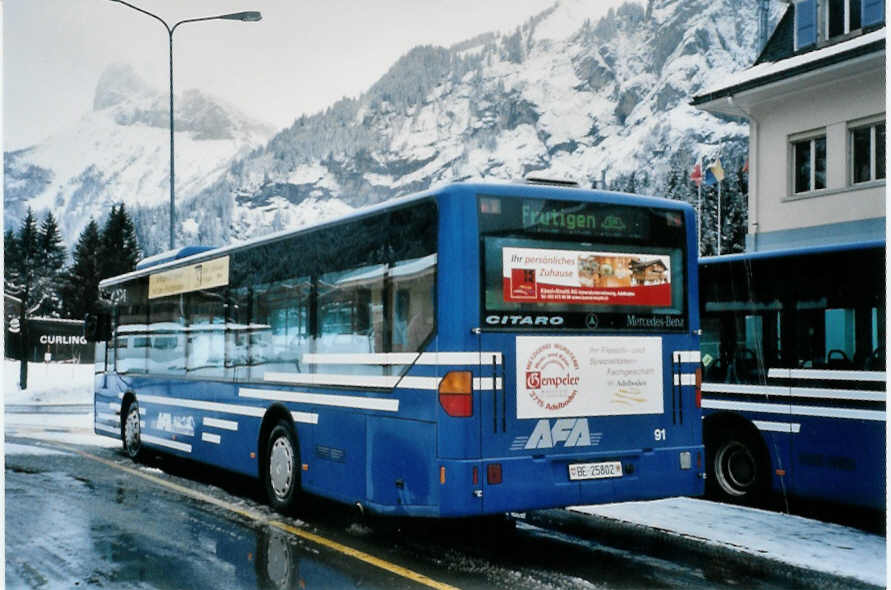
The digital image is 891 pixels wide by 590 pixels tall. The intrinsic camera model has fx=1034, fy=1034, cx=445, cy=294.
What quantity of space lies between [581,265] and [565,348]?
615 millimetres

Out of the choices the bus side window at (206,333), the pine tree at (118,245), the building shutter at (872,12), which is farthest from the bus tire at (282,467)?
the pine tree at (118,245)

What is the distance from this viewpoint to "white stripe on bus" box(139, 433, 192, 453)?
38.3 ft

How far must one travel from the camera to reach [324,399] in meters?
8.48

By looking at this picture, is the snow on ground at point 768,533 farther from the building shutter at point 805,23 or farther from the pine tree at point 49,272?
the pine tree at point 49,272

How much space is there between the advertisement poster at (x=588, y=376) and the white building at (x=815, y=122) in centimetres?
1137

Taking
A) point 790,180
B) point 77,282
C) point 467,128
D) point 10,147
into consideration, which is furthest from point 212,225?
point 10,147

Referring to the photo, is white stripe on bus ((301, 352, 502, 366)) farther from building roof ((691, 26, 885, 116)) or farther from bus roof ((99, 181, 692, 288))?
building roof ((691, 26, 885, 116))

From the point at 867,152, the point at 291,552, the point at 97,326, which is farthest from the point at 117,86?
the point at 867,152

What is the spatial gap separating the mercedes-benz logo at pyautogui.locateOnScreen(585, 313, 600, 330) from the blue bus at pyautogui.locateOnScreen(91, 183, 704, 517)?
39 mm

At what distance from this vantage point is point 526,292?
23.9ft

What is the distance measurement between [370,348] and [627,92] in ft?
532

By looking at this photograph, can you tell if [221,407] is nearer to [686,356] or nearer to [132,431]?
[132,431]

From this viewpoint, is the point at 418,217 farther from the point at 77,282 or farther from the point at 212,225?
the point at 212,225

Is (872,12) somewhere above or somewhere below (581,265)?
above
